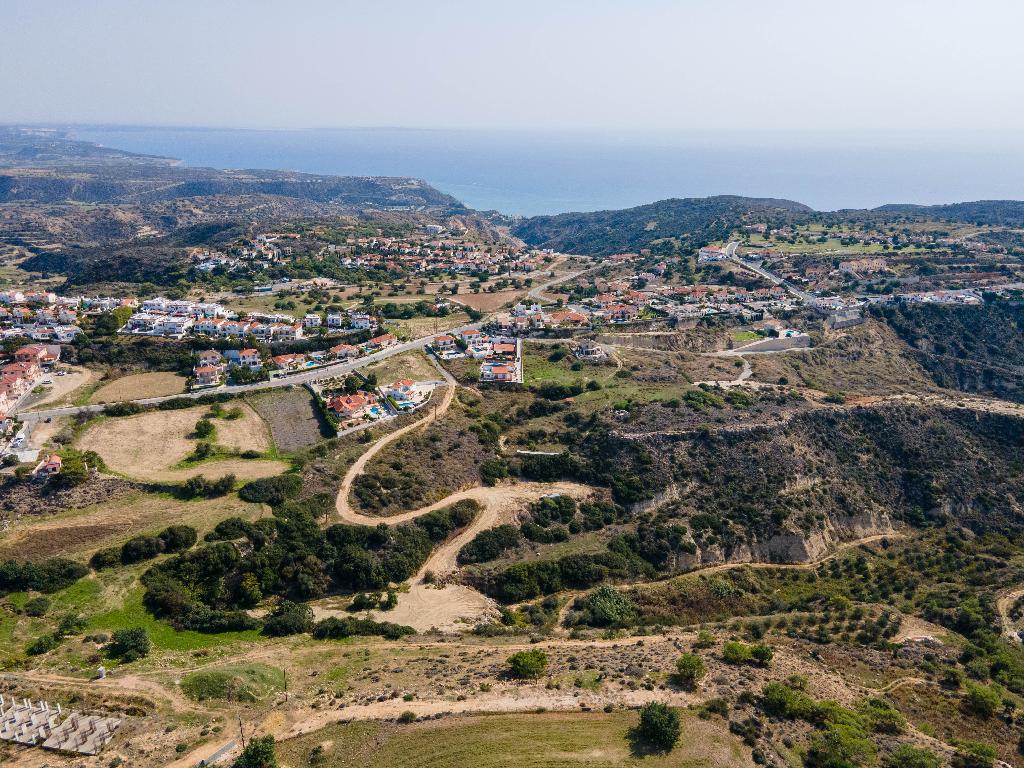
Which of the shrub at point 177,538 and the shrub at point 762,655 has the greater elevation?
the shrub at point 762,655

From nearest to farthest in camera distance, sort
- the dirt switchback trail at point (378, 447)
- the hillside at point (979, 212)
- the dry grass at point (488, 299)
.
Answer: the dirt switchback trail at point (378, 447) < the dry grass at point (488, 299) < the hillside at point (979, 212)

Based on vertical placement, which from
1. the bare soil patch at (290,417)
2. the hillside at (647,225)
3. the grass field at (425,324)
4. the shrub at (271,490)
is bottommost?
the shrub at (271,490)

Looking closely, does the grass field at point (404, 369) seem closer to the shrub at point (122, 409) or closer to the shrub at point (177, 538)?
the shrub at point (122, 409)

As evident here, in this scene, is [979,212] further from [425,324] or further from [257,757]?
[257,757]

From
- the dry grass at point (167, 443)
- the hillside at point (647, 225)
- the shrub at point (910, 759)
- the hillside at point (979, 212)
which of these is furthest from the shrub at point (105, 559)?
the hillside at point (979, 212)

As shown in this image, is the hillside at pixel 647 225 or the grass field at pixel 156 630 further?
the hillside at pixel 647 225

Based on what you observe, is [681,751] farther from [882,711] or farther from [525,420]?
[525,420]

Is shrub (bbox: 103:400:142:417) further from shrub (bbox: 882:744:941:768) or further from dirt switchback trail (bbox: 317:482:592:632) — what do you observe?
shrub (bbox: 882:744:941:768)
